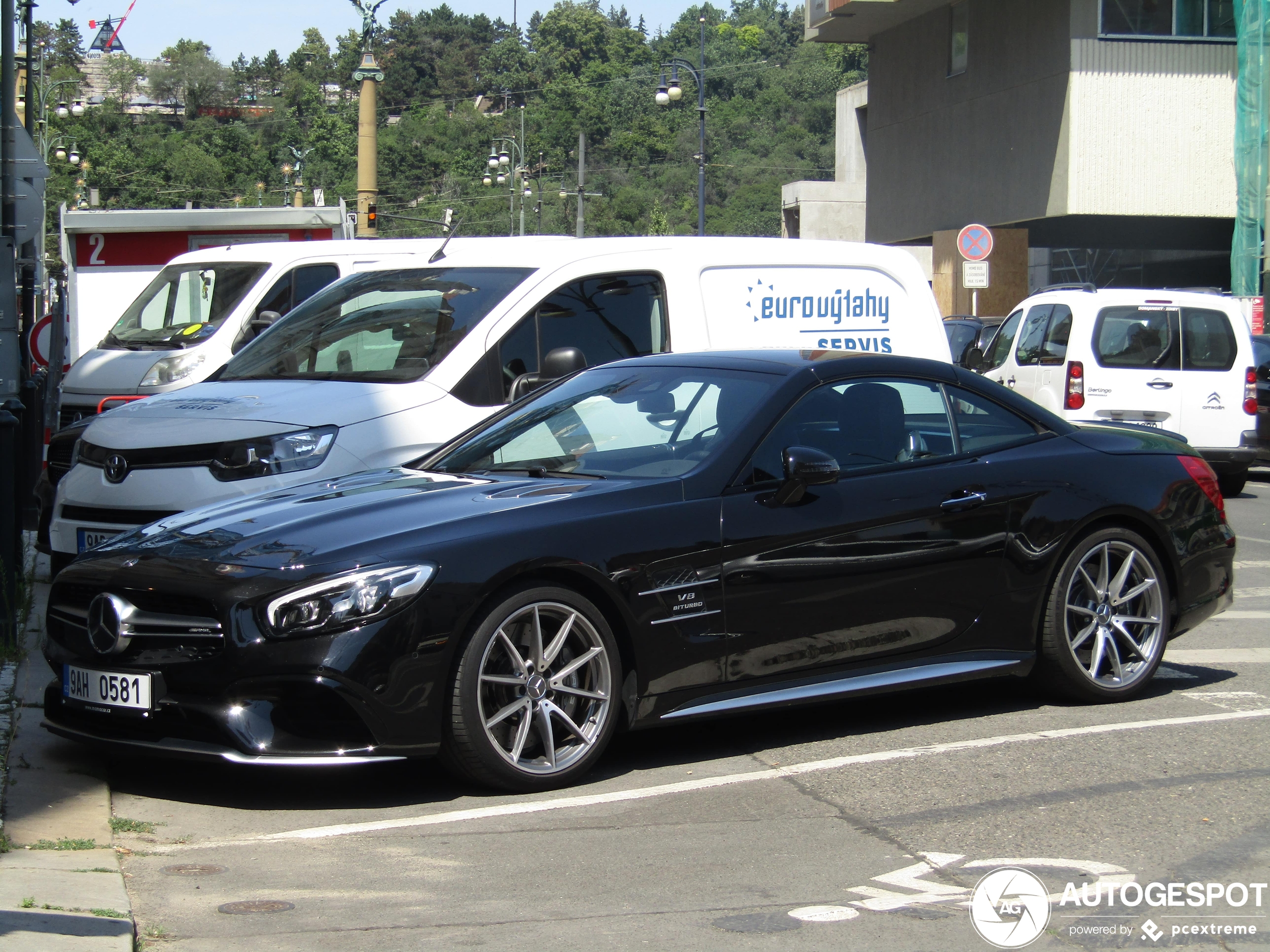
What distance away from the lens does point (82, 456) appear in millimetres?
8109

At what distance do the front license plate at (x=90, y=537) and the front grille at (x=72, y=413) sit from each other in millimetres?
5609

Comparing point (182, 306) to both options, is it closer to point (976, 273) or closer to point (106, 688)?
point (106, 688)

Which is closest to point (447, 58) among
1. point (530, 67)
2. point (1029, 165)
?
point (530, 67)

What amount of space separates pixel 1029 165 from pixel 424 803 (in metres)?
32.1

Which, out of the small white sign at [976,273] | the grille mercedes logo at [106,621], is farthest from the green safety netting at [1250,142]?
the grille mercedes logo at [106,621]

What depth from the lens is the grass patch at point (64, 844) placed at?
4.64 metres

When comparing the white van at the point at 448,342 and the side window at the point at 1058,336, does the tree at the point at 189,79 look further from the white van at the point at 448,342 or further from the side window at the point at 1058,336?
the white van at the point at 448,342

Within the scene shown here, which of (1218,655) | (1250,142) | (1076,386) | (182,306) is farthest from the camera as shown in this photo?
(1250,142)

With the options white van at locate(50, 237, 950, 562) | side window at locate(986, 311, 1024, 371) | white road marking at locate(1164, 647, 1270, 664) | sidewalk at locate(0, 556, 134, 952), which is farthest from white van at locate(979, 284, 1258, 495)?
sidewalk at locate(0, 556, 134, 952)

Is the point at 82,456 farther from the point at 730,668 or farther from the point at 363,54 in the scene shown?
the point at 363,54

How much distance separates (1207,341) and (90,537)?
11.9m

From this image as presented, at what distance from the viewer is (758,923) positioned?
4.12m

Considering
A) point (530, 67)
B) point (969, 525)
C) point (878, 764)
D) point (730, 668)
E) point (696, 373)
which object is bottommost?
point (878, 764)

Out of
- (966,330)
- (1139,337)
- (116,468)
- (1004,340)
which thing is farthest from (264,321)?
(966,330)
